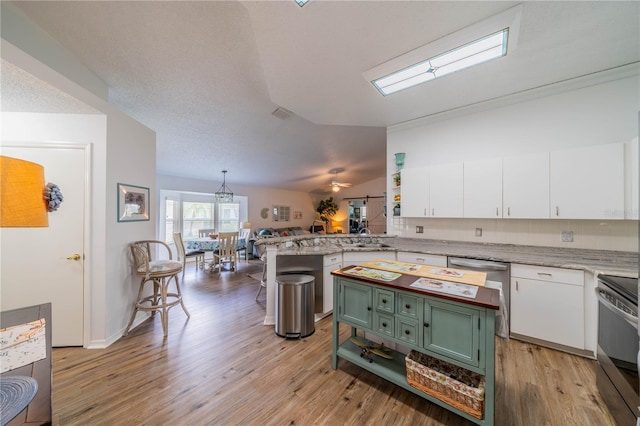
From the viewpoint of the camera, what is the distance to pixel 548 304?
221 cm

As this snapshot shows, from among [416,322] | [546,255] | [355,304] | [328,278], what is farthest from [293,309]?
[546,255]

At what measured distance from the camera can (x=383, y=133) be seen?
4797 mm

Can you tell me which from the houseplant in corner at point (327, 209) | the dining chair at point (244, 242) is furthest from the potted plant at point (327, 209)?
the dining chair at point (244, 242)

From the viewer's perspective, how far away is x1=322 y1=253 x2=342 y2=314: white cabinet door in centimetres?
289

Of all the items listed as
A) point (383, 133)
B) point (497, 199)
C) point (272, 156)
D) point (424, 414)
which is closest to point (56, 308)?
point (424, 414)

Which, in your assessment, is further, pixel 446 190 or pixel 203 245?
pixel 203 245

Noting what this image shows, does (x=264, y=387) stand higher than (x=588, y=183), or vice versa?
(x=588, y=183)

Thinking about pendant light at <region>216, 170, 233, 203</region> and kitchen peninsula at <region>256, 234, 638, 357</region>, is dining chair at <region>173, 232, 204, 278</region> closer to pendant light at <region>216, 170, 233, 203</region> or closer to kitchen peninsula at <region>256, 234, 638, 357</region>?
pendant light at <region>216, 170, 233, 203</region>

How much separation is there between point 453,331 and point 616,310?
42.6 inches

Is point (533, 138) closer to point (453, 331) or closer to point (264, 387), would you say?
point (453, 331)

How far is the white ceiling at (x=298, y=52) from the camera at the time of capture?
1.55 meters

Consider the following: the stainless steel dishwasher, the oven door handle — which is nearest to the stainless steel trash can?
the stainless steel dishwasher

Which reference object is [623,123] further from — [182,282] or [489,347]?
[182,282]

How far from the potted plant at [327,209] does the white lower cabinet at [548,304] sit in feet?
26.3
